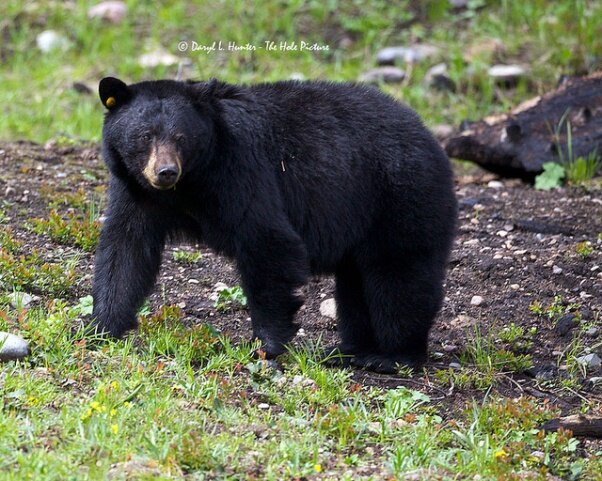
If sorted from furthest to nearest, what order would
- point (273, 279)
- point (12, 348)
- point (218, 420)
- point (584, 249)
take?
point (584, 249) → point (273, 279) → point (12, 348) → point (218, 420)

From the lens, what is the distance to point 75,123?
986 cm

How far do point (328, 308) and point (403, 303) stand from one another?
93cm

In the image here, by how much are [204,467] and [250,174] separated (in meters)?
1.83

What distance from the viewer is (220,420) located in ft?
15.6

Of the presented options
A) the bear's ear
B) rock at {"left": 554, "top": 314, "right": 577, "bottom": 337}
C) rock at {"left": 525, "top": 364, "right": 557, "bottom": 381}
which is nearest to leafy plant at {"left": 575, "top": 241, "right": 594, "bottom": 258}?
rock at {"left": 554, "top": 314, "right": 577, "bottom": 337}

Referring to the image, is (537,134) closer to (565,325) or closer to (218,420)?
(565,325)

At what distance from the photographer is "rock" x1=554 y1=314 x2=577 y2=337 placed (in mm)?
6333

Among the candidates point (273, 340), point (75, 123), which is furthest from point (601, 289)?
point (75, 123)

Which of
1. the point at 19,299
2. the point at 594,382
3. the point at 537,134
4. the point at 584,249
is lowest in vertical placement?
the point at 594,382

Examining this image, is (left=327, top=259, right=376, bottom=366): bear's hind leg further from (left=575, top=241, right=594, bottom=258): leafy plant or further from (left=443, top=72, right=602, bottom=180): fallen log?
(left=443, top=72, right=602, bottom=180): fallen log

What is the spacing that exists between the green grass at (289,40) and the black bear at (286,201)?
4259 millimetres

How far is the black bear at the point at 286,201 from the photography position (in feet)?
18.1

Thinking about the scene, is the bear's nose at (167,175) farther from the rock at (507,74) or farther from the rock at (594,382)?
the rock at (507,74)

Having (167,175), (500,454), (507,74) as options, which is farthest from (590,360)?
(507,74)
